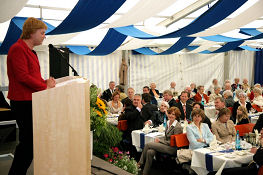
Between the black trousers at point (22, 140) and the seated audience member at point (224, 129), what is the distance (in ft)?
13.3

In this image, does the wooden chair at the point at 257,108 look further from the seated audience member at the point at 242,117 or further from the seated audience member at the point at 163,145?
the seated audience member at the point at 163,145

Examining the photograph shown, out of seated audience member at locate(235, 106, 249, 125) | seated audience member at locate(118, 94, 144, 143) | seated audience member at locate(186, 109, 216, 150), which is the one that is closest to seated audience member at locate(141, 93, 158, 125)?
seated audience member at locate(118, 94, 144, 143)

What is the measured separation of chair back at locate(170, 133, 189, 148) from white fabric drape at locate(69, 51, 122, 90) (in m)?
7.13

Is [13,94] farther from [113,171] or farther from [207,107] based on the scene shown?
[207,107]

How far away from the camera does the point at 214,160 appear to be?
15.0ft

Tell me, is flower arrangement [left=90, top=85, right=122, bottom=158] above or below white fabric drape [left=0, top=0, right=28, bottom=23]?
below

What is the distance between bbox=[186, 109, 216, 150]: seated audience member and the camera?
206 inches

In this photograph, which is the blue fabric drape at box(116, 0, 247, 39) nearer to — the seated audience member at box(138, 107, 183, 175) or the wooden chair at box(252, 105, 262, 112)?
the seated audience member at box(138, 107, 183, 175)

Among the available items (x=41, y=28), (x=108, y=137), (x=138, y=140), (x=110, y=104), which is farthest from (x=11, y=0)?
(x=110, y=104)

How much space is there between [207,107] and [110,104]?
2.68m

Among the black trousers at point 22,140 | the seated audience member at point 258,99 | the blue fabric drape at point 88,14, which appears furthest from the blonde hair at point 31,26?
the seated audience member at point 258,99

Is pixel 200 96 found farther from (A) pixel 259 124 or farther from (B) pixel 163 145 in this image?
(B) pixel 163 145

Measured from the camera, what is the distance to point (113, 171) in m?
3.01

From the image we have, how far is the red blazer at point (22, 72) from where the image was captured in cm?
204
